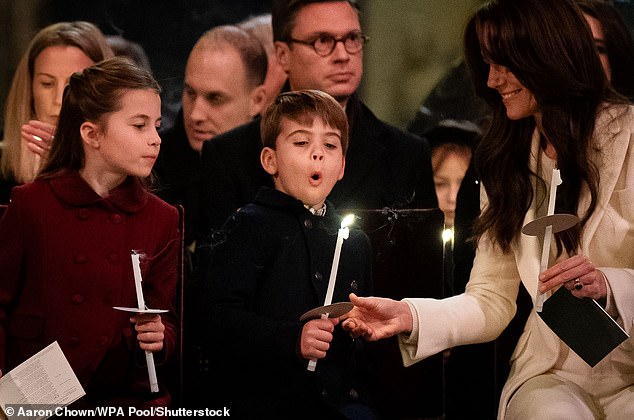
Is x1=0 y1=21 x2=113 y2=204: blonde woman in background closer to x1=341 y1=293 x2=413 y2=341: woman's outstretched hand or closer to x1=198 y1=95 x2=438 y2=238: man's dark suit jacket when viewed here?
x1=198 y1=95 x2=438 y2=238: man's dark suit jacket

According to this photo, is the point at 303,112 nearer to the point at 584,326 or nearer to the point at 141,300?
the point at 141,300

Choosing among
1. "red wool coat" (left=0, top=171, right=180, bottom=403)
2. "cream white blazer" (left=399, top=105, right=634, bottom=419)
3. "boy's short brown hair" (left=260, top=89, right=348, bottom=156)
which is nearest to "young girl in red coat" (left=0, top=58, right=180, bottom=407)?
"red wool coat" (left=0, top=171, right=180, bottom=403)

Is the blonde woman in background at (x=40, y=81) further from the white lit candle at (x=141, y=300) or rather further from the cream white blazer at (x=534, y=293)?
the cream white blazer at (x=534, y=293)

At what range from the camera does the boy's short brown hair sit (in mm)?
2893

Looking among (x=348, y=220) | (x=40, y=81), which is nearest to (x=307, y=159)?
(x=348, y=220)

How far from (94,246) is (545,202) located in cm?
145

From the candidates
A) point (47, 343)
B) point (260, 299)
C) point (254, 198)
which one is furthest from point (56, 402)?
point (254, 198)

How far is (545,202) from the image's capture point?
304cm

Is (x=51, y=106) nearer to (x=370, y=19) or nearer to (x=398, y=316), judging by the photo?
(x=370, y=19)

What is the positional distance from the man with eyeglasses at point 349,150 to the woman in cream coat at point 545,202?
1.36 ft

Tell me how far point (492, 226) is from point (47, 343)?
145 centimetres

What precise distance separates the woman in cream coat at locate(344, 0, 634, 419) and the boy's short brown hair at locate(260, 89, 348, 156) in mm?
509

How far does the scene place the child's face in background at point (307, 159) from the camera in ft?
9.39

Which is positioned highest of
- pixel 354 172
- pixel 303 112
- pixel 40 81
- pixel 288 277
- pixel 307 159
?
pixel 40 81
